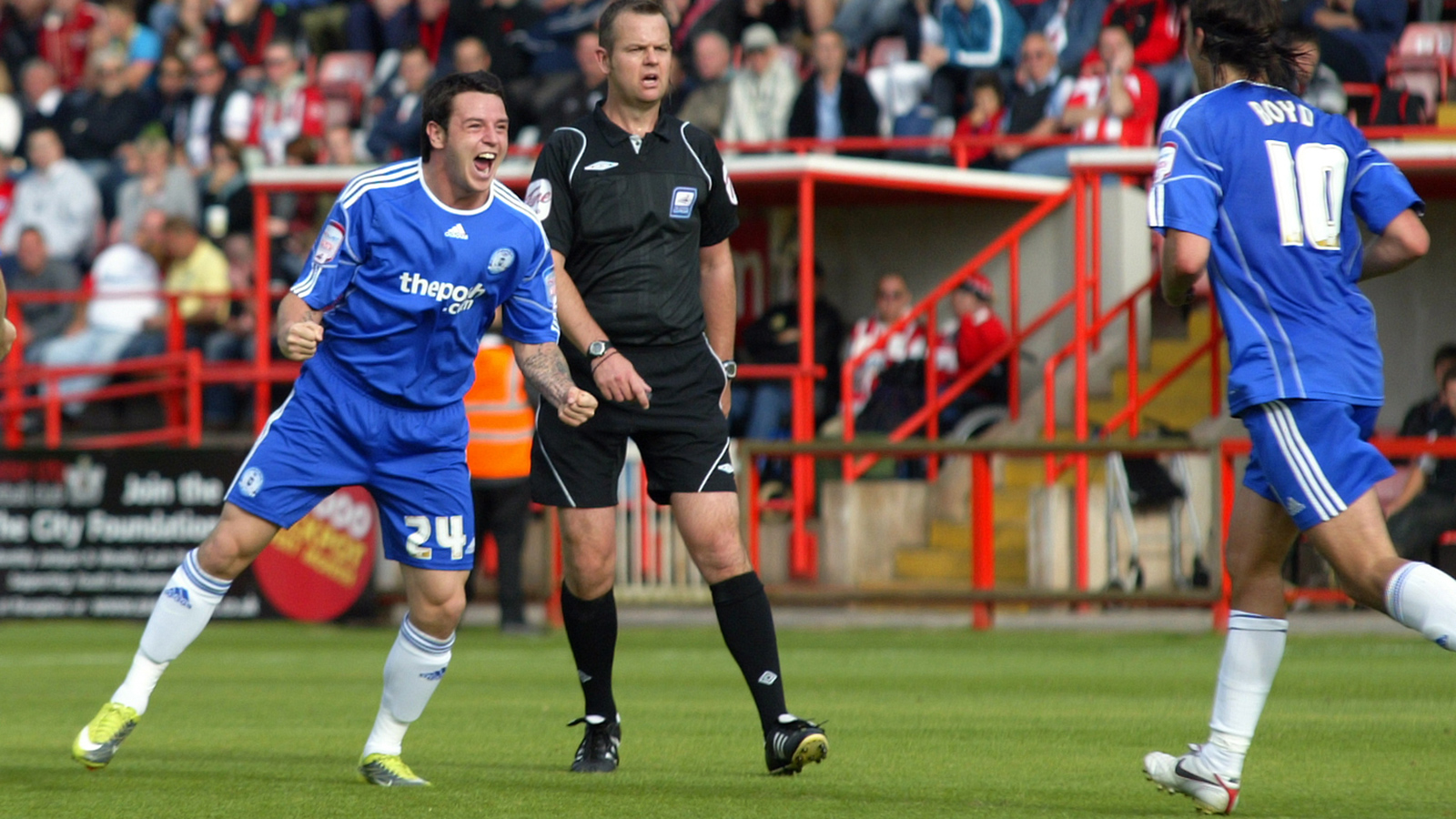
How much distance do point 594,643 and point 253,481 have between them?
1.23 metres

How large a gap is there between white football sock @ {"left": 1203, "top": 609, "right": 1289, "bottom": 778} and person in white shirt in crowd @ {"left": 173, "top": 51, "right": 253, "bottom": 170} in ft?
Result: 56.9

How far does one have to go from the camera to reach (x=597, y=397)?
20.6 ft

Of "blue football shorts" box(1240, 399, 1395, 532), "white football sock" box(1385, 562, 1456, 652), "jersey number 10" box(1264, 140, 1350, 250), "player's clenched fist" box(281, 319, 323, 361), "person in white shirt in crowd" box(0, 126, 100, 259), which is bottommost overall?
"white football sock" box(1385, 562, 1456, 652)

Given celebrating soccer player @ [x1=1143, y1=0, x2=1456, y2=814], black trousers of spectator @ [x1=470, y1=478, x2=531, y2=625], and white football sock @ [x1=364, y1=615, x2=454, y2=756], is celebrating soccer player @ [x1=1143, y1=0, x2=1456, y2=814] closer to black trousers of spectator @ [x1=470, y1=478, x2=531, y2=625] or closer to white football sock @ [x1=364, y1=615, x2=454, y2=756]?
white football sock @ [x1=364, y1=615, x2=454, y2=756]

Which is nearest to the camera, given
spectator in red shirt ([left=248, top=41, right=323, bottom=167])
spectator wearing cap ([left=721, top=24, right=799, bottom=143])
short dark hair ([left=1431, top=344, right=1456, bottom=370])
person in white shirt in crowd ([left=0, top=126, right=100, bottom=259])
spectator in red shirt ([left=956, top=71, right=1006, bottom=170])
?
short dark hair ([left=1431, top=344, right=1456, bottom=370])

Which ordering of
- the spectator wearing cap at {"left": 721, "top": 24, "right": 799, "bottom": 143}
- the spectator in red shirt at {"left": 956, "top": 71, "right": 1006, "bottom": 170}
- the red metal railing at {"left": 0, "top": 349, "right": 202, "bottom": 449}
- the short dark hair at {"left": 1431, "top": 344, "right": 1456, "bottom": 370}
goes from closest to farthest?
the short dark hair at {"left": 1431, "top": 344, "right": 1456, "bottom": 370}, the red metal railing at {"left": 0, "top": 349, "right": 202, "bottom": 449}, the spectator in red shirt at {"left": 956, "top": 71, "right": 1006, "bottom": 170}, the spectator wearing cap at {"left": 721, "top": 24, "right": 799, "bottom": 143}

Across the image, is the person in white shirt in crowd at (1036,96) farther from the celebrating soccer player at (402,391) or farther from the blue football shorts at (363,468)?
the blue football shorts at (363,468)

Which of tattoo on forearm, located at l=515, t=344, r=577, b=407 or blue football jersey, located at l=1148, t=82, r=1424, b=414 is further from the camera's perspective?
tattoo on forearm, located at l=515, t=344, r=577, b=407

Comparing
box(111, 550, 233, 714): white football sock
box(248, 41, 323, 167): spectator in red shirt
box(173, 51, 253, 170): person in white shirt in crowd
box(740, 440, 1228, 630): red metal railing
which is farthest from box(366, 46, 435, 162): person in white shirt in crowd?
box(111, 550, 233, 714): white football sock

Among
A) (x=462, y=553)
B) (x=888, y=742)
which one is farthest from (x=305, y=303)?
(x=888, y=742)

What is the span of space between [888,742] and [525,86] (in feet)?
42.9

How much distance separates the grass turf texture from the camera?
5488 millimetres

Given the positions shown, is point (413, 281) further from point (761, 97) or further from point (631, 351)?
point (761, 97)

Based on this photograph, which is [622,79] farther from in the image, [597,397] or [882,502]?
[882,502]
